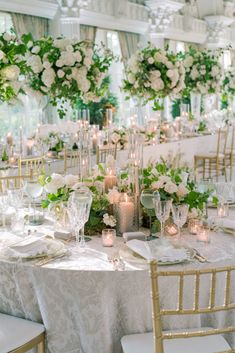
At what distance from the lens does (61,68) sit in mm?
5719

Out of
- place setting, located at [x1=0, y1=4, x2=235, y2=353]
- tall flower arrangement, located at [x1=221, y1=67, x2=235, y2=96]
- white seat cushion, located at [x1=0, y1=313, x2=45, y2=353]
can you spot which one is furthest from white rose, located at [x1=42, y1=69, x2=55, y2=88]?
tall flower arrangement, located at [x1=221, y1=67, x2=235, y2=96]

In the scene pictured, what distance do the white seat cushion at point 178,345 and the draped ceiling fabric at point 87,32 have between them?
25.8 ft

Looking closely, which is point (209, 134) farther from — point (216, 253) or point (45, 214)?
point (216, 253)

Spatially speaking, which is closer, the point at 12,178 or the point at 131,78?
the point at 12,178

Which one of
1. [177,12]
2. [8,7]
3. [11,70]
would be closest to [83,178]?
[11,70]

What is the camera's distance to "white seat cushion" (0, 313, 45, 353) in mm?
2412

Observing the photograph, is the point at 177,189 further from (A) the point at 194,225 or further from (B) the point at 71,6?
(B) the point at 71,6

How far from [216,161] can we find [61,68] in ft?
11.3

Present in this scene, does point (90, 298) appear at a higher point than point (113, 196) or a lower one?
lower

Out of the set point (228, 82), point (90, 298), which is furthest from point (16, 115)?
point (90, 298)

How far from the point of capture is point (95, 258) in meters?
2.62

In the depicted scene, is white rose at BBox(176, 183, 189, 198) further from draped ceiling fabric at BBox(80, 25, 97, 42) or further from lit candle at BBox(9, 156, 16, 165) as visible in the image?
draped ceiling fabric at BBox(80, 25, 97, 42)

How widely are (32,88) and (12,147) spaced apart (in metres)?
0.71

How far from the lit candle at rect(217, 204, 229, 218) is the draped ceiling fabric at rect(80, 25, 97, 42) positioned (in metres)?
6.86
